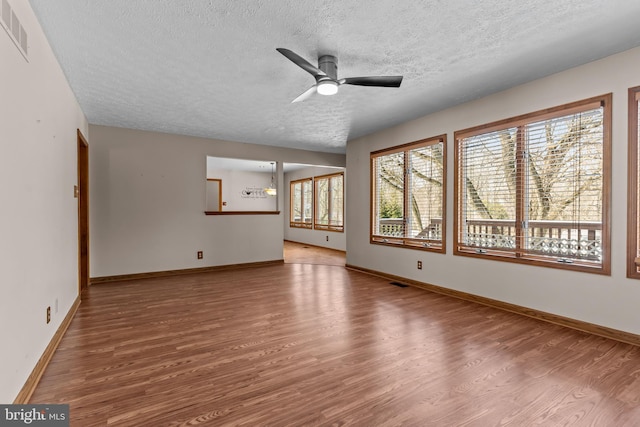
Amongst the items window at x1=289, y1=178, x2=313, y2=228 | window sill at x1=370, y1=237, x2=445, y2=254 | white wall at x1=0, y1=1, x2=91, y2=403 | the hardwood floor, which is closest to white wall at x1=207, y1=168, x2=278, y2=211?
window at x1=289, y1=178, x2=313, y2=228

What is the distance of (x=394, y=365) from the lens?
2.23 meters

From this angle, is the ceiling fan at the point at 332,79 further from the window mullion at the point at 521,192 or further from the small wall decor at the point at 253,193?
the small wall decor at the point at 253,193

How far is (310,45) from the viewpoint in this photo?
2.52 meters

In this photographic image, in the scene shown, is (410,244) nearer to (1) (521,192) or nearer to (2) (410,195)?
(2) (410,195)

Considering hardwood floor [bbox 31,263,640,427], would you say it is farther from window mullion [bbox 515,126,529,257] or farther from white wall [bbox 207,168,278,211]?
white wall [bbox 207,168,278,211]

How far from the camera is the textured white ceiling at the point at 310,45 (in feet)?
6.89

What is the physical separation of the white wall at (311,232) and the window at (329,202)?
156 millimetres

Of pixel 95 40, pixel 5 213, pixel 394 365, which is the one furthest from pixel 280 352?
pixel 95 40

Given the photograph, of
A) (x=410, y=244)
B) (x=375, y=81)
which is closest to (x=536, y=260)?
(x=410, y=244)

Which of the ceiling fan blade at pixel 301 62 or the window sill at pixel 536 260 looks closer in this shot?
the ceiling fan blade at pixel 301 62

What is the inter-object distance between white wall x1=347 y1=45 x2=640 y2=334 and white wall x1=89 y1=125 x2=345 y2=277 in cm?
305

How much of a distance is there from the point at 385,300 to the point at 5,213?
11.6 feet

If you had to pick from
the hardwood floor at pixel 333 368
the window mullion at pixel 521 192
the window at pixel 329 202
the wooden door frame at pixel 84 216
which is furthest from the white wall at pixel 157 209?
the window mullion at pixel 521 192

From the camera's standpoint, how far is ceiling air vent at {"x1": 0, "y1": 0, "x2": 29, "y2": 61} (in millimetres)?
1608
